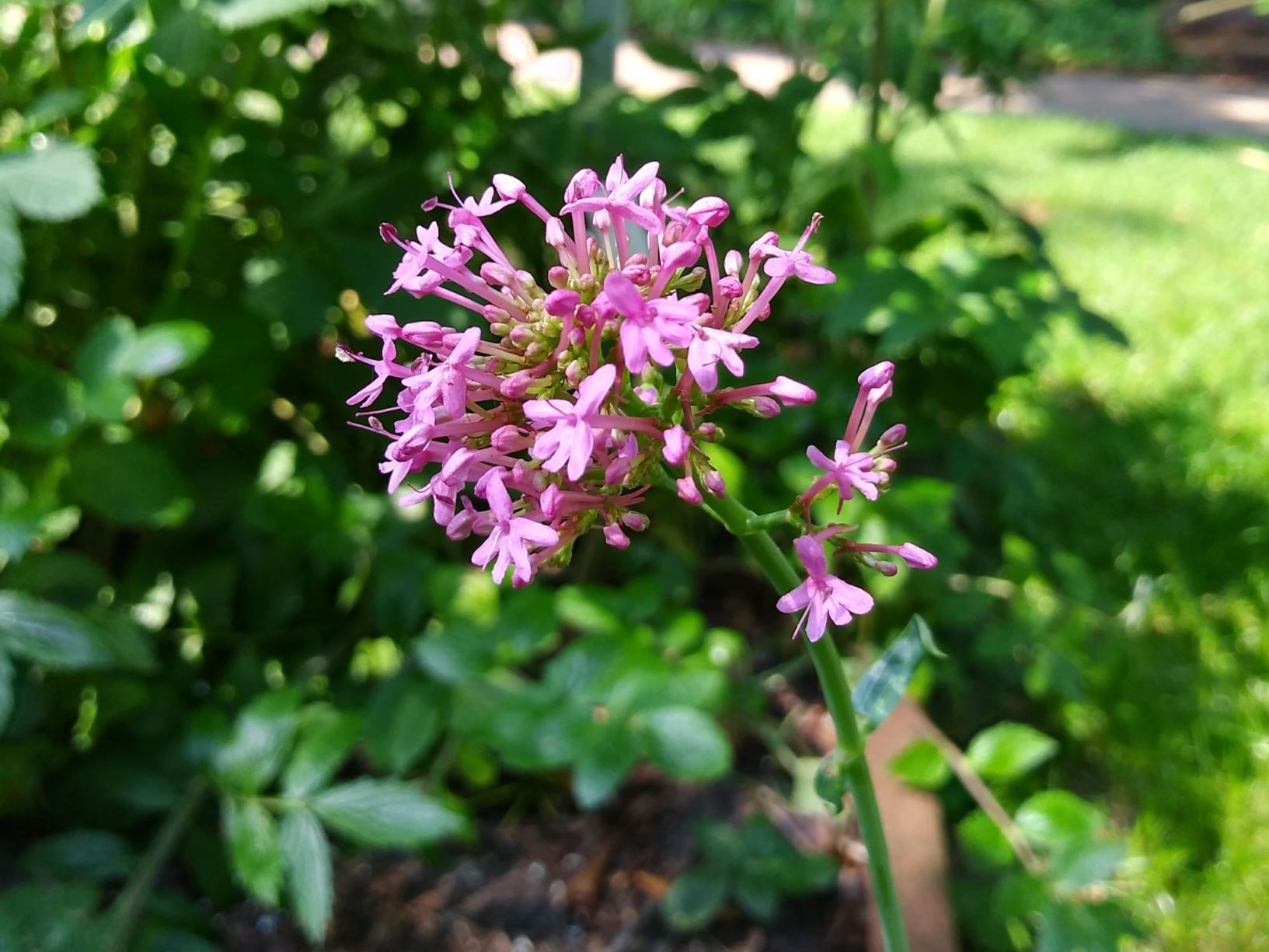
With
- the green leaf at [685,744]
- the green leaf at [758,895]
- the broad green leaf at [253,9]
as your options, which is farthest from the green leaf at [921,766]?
the broad green leaf at [253,9]

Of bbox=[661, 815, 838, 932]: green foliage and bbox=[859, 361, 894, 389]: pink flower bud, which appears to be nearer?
bbox=[859, 361, 894, 389]: pink flower bud

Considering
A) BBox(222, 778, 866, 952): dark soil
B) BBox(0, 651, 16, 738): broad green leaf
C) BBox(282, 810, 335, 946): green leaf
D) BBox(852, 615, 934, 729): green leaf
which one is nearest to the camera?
BBox(852, 615, 934, 729): green leaf

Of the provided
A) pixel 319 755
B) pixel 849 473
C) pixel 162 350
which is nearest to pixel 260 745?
pixel 319 755

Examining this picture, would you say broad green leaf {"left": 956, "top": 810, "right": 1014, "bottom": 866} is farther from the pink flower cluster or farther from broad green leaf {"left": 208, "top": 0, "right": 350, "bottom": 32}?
broad green leaf {"left": 208, "top": 0, "right": 350, "bottom": 32}

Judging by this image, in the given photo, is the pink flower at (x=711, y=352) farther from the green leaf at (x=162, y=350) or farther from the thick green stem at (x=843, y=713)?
the green leaf at (x=162, y=350)

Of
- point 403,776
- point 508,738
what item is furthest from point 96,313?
point 508,738

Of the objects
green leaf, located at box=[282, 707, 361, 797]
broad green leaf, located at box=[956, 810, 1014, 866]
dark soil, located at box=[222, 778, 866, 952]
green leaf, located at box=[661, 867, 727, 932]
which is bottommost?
dark soil, located at box=[222, 778, 866, 952]

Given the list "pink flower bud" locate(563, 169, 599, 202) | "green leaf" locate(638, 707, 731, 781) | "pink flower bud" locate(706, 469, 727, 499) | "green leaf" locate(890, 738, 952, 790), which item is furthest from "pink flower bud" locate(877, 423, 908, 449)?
"green leaf" locate(890, 738, 952, 790)
